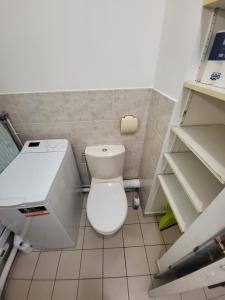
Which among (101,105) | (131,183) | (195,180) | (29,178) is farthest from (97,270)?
(101,105)

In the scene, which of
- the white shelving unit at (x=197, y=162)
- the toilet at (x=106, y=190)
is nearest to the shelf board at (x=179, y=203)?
the white shelving unit at (x=197, y=162)

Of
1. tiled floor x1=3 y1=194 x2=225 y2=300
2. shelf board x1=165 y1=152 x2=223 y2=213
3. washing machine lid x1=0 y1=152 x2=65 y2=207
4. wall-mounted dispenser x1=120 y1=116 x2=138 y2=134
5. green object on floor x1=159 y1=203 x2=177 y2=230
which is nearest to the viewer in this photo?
shelf board x1=165 y1=152 x2=223 y2=213

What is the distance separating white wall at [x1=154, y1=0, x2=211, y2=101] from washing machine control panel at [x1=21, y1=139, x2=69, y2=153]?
872 mm

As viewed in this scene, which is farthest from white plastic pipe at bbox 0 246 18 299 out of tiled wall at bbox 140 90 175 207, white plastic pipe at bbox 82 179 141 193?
tiled wall at bbox 140 90 175 207

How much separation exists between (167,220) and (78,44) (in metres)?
1.59

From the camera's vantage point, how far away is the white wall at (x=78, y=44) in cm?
84

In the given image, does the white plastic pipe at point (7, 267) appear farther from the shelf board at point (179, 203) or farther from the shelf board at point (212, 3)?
the shelf board at point (212, 3)

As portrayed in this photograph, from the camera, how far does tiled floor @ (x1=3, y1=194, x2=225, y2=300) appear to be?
43.0 inches

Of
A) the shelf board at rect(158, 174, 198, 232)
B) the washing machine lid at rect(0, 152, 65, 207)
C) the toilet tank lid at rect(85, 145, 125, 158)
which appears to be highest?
the washing machine lid at rect(0, 152, 65, 207)

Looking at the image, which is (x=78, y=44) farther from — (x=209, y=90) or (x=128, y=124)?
(x=209, y=90)

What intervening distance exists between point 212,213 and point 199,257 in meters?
0.25

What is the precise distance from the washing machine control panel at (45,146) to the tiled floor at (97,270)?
869 mm

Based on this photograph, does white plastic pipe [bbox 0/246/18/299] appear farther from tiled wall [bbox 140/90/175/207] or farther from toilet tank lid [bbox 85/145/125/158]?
tiled wall [bbox 140/90/175/207]

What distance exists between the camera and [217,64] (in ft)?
2.07
